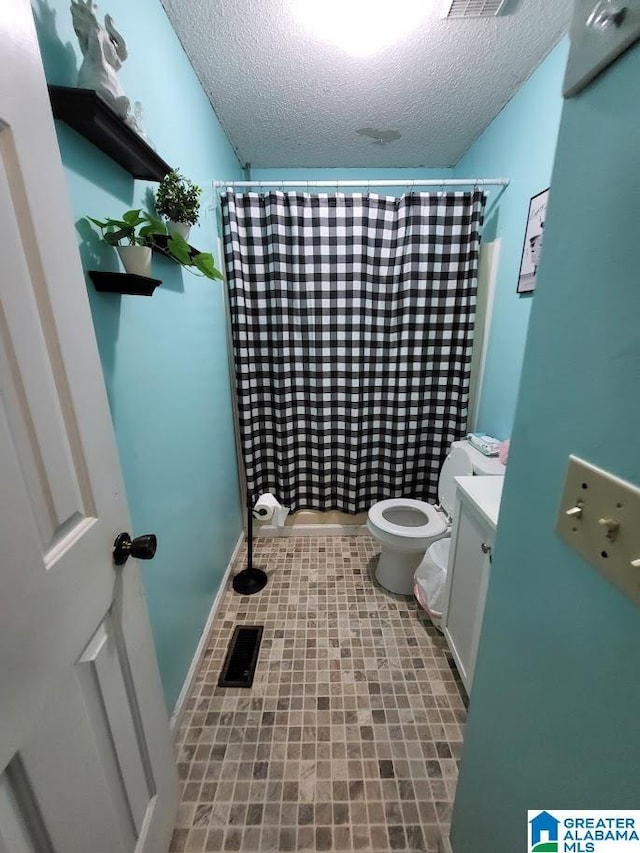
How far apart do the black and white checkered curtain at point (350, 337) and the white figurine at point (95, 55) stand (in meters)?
1.04

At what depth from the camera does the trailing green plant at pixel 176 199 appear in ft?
3.34

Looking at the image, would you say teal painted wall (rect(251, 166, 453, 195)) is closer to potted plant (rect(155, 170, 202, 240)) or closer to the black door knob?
potted plant (rect(155, 170, 202, 240))

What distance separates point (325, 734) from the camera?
1164mm

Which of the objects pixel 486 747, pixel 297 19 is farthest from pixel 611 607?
pixel 297 19

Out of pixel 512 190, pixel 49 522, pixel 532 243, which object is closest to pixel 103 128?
pixel 49 522

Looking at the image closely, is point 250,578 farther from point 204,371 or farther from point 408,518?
point 204,371

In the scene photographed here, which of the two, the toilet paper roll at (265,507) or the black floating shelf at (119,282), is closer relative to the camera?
the black floating shelf at (119,282)

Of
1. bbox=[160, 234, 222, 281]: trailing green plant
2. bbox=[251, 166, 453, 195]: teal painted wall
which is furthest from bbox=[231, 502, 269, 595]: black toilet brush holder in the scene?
bbox=[251, 166, 453, 195]: teal painted wall

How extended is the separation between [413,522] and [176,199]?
189cm

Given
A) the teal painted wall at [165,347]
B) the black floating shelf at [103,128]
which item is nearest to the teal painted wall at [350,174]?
the teal painted wall at [165,347]

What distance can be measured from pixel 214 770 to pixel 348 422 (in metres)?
1.60

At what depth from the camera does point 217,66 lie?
4.30 feet

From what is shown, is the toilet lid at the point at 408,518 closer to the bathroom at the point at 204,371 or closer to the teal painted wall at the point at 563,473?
the bathroom at the point at 204,371
